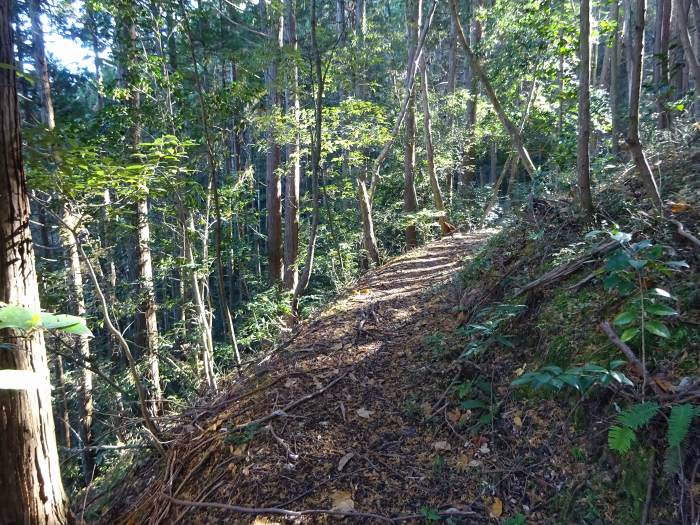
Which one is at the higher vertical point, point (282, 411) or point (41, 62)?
point (41, 62)

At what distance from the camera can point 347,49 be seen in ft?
27.7

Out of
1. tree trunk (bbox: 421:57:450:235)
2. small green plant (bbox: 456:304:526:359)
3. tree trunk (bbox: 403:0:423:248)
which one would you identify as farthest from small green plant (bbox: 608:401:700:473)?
tree trunk (bbox: 421:57:450:235)

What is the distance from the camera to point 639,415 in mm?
→ 1786

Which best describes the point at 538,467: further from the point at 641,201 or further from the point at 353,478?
the point at 641,201

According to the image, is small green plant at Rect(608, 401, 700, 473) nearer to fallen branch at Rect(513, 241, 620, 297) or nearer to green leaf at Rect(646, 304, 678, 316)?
green leaf at Rect(646, 304, 678, 316)

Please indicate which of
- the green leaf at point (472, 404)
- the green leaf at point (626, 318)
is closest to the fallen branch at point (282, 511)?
the green leaf at point (472, 404)

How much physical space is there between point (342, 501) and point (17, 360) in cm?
202

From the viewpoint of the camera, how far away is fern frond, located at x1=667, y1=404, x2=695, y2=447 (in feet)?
5.34

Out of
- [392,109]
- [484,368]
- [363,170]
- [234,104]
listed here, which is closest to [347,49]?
[363,170]

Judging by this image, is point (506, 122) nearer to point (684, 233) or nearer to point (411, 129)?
point (684, 233)

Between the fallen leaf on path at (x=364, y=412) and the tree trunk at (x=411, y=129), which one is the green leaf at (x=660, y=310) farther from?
the tree trunk at (x=411, y=129)

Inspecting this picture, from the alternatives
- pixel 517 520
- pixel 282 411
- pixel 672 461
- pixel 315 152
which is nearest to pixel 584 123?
pixel 672 461

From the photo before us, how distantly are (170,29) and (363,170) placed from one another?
4.75 metres

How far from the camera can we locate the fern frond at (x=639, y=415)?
176cm
